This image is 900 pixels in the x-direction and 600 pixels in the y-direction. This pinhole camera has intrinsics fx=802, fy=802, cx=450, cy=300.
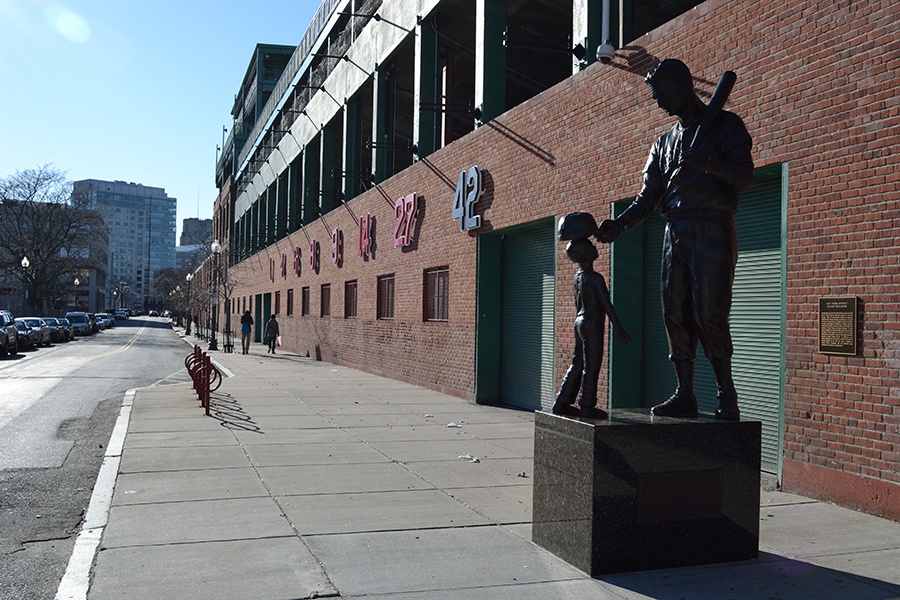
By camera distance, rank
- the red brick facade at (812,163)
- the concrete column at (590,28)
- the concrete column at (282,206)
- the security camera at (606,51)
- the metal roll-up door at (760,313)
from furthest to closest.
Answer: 1. the concrete column at (282,206)
2. the concrete column at (590,28)
3. the security camera at (606,51)
4. the metal roll-up door at (760,313)
5. the red brick facade at (812,163)

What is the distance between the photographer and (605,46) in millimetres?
11039

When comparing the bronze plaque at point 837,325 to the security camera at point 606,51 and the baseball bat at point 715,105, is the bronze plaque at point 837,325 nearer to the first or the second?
the baseball bat at point 715,105

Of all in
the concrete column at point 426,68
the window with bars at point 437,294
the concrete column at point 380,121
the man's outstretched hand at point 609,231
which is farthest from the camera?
the concrete column at point 380,121

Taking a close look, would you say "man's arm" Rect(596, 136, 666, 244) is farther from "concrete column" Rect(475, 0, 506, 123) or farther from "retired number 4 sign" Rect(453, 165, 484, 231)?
"concrete column" Rect(475, 0, 506, 123)

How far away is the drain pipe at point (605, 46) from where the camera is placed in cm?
1105

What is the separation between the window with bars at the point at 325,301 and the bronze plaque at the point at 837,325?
24.0 m

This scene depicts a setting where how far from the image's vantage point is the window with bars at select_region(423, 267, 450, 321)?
17.8 m

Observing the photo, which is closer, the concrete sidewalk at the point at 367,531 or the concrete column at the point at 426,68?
the concrete sidewalk at the point at 367,531

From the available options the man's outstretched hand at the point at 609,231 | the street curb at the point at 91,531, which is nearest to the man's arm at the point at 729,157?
the man's outstretched hand at the point at 609,231

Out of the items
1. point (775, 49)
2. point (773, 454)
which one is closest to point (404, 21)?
point (775, 49)

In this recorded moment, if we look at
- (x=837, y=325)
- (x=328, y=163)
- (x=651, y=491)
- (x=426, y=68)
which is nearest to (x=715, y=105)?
(x=651, y=491)

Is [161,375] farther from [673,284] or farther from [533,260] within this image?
[673,284]

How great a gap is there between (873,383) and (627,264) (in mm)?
4574

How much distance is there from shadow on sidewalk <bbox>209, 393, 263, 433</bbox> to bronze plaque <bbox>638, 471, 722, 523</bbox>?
757 centimetres
